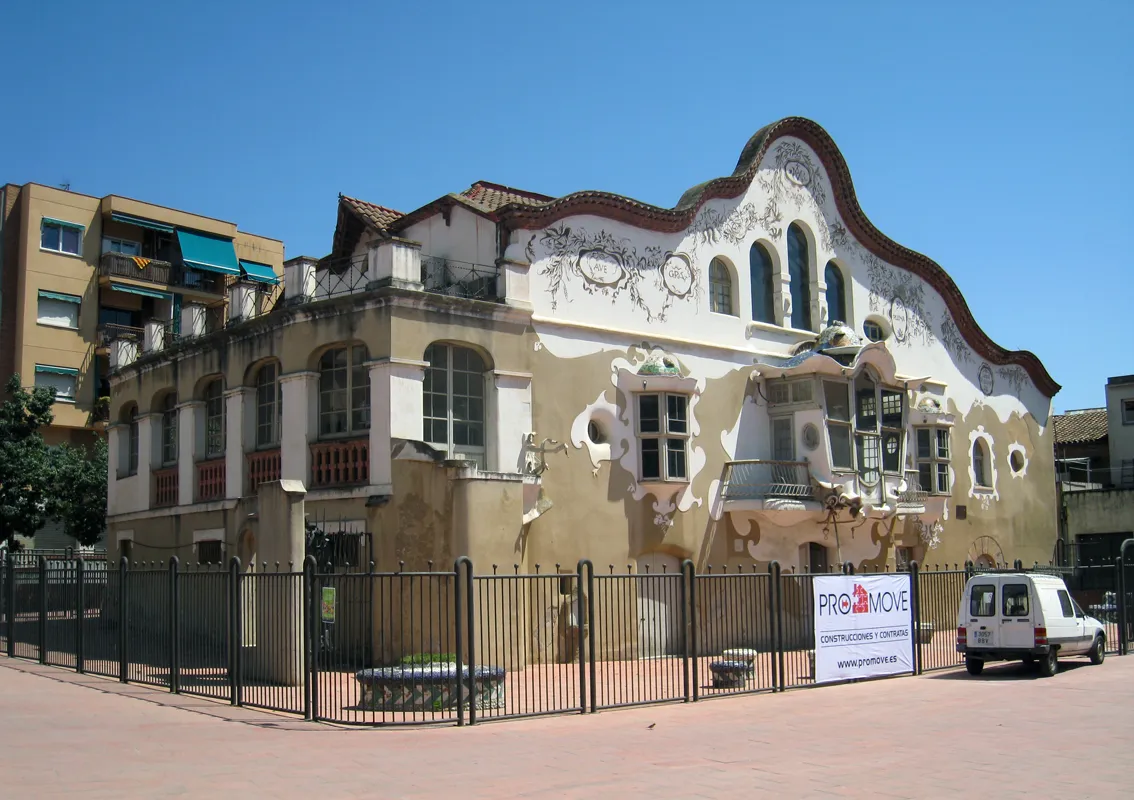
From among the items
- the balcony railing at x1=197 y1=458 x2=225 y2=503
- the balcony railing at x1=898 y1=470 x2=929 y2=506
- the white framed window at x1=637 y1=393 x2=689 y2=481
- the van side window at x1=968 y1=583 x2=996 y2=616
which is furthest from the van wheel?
the balcony railing at x1=197 y1=458 x2=225 y2=503

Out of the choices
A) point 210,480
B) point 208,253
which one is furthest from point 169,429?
point 208,253

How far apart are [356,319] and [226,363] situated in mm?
5095

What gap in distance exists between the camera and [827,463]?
26.4 meters

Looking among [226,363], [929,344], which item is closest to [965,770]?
[226,363]

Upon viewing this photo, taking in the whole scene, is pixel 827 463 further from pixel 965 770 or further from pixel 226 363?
pixel 965 770

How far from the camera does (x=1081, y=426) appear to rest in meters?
49.9

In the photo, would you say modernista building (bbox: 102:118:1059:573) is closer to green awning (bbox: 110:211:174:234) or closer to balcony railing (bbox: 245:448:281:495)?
balcony railing (bbox: 245:448:281:495)

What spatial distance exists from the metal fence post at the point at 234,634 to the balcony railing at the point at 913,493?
18.6 meters

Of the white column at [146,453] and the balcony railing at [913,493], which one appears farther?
the balcony railing at [913,493]

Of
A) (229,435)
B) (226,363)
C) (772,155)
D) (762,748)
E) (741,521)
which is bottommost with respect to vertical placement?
(762,748)

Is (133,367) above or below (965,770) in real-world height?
above

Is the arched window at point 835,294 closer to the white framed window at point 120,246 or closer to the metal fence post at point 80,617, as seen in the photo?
the metal fence post at point 80,617

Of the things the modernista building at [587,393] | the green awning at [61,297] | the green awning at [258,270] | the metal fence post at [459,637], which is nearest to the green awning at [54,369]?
the green awning at [61,297]

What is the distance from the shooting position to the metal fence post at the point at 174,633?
17078mm
